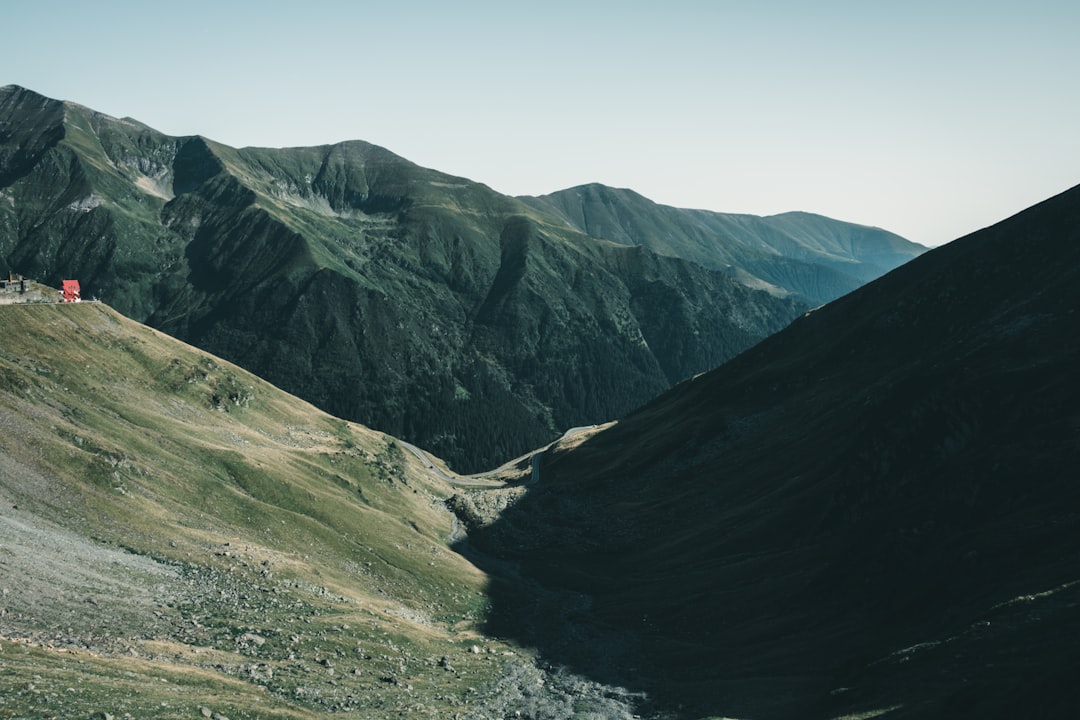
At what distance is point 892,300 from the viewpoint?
177 m

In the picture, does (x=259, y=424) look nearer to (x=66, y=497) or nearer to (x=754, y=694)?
(x=66, y=497)

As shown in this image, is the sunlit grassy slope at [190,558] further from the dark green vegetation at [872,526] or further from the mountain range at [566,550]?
the dark green vegetation at [872,526]

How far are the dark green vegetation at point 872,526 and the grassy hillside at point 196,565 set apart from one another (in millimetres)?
17086

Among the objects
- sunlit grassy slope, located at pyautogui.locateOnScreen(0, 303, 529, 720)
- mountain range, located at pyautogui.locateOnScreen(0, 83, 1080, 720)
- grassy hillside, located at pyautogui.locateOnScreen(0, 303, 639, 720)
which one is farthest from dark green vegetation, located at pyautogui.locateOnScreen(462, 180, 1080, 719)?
sunlit grassy slope, located at pyautogui.locateOnScreen(0, 303, 529, 720)

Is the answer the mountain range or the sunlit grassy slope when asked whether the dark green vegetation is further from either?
the sunlit grassy slope

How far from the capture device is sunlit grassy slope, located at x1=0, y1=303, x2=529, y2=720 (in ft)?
177

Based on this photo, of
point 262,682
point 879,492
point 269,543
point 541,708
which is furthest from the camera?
point 879,492

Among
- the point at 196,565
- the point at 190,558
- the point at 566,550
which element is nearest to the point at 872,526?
the point at 566,550

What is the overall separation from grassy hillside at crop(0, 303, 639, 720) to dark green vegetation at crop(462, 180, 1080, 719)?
17086 millimetres

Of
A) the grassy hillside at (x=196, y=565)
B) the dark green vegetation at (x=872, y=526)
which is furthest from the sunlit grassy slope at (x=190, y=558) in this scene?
the dark green vegetation at (x=872, y=526)

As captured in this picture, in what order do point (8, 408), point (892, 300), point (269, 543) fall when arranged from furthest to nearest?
point (892, 300) → point (269, 543) → point (8, 408)

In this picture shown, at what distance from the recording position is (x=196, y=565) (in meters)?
78.0

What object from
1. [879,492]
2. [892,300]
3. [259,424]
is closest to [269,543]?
[259,424]

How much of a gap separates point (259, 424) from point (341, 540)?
4849 cm
